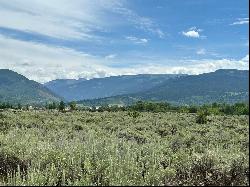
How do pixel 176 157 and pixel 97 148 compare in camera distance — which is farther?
Result: pixel 97 148

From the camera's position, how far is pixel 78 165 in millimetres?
8812

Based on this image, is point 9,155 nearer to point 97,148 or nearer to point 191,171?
point 97,148

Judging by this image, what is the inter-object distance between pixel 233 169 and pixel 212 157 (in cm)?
74

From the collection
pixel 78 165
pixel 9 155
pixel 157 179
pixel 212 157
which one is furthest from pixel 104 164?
pixel 9 155

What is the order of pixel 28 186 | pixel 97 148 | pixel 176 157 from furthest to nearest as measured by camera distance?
pixel 97 148, pixel 176 157, pixel 28 186

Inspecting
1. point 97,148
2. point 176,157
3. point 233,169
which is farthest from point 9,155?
point 233,169

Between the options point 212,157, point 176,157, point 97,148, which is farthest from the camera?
point 97,148

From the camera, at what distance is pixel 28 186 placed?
7.05 meters

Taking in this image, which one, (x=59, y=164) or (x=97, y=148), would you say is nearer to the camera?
(x=59, y=164)

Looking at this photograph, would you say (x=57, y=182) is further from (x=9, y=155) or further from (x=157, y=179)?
(x=9, y=155)

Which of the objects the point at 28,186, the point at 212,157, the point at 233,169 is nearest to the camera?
the point at 28,186

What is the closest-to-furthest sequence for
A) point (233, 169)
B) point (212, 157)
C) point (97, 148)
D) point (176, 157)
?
point (233, 169)
point (212, 157)
point (176, 157)
point (97, 148)

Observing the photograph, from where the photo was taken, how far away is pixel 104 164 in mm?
8539

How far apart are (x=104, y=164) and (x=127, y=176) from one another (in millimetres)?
853
